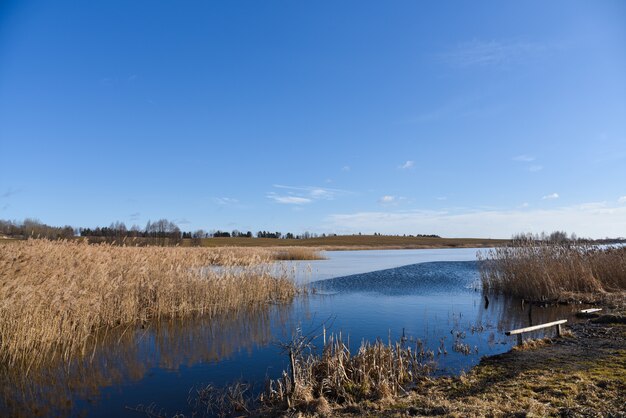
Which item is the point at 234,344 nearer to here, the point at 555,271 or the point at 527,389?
the point at 527,389

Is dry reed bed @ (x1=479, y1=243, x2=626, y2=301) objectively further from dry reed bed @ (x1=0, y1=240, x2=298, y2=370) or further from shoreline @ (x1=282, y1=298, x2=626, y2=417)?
dry reed bed @ (x1=0, y1=240, x2=298, y2=370)

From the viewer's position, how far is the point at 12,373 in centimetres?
823

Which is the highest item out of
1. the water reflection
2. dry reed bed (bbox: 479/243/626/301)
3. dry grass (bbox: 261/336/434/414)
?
dry reed bed (bbox: 479/243/626/301)

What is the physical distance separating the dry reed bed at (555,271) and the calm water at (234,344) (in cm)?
133

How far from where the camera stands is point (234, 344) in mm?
10844

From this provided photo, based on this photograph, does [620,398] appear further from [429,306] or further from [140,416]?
[429,306]

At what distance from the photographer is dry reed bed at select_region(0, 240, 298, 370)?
358 inches

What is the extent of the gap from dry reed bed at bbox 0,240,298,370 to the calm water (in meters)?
0.76

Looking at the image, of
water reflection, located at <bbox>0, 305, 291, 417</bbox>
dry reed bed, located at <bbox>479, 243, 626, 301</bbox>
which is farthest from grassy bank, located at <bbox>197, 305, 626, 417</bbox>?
dry reed bed, located at <bbox>479, 243, 626, 301</bbox>

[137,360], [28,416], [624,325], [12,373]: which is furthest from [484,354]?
[12,373]

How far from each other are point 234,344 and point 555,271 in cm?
1464

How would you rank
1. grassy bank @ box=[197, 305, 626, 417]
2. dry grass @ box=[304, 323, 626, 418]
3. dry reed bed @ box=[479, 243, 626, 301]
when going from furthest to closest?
dry reed bed @ box=[479, 243, 626, 301] < grassy bank @ box=[197, 305, 626, 417] < dry grass @ box=[304, 323, 626, 418]

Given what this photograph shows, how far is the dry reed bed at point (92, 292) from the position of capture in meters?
9.09

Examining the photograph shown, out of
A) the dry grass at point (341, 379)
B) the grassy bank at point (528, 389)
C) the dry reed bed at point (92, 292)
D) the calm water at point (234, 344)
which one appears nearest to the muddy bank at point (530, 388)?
the grassy bank at point (528, 389)
